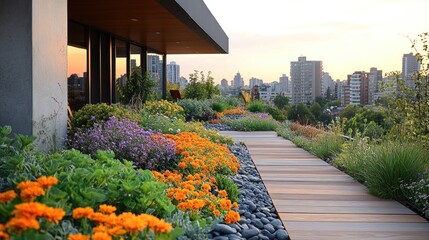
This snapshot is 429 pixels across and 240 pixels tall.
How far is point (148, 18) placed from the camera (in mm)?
9914

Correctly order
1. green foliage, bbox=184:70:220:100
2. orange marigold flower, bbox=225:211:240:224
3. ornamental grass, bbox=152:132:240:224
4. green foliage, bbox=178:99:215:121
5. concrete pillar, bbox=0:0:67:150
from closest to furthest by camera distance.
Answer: ornamental grass, bbox=152:132:240:224, orange marigold flower, bbox=225:211:240:224, concrete pillar, bbox=0:0:67:150, green foliage, bbox=178:99:215:121, green foliage, bbox=184:70:220:100

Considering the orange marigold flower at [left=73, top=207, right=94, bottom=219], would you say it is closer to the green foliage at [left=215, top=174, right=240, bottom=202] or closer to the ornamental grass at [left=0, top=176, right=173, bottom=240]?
the ornamental grass at [left=0, top=176, right=173, bottom=240]

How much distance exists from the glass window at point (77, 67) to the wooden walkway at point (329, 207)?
589 cm

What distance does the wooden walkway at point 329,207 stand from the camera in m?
3.22

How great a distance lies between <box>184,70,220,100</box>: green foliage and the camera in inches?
750

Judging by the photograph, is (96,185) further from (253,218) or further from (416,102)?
(416,102)

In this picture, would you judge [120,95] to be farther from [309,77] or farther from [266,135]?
[309,77]

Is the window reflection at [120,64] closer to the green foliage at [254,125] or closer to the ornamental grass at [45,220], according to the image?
the green foliage at [254,125]

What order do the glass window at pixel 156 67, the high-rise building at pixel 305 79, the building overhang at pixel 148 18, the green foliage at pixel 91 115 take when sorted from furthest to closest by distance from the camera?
the high-rise building at pixel 305 79
the glass window at pixel 156 67
the building overhang at pixel 148 18
the green foliage at pixel 91 115

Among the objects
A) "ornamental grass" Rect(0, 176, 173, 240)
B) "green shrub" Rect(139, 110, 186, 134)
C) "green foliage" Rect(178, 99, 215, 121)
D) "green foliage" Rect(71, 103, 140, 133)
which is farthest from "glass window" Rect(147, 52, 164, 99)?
"ornamental grass" Rect(0, 176, 173, 240)

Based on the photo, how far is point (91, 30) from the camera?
11.8m

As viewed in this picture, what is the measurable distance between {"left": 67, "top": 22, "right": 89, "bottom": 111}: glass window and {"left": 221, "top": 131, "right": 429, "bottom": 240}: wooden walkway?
5893 millimetres

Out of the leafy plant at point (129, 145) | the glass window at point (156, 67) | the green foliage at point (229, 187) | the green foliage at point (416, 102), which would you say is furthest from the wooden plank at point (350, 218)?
the glass window at point (156, 67)

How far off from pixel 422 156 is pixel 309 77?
35.0m
